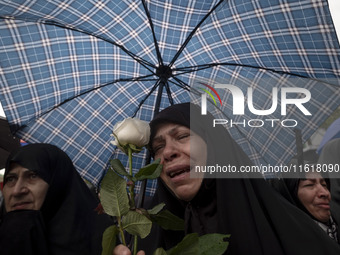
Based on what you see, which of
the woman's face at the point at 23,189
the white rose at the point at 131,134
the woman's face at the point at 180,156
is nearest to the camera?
the white rose at the point at 131,134

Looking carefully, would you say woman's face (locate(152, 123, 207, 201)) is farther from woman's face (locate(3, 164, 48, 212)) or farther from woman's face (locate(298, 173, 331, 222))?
woman's face (locate(298, 173, 331, 222))

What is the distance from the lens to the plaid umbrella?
2473 millimetres

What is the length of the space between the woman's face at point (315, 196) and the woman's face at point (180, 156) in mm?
1579

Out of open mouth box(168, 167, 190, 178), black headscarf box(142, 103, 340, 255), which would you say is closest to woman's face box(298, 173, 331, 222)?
black headscarf box(142, 103, 340, 255)

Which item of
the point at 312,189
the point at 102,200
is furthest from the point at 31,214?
the point at 312,189

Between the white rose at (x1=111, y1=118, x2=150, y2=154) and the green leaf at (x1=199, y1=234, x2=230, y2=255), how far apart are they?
1.26ft

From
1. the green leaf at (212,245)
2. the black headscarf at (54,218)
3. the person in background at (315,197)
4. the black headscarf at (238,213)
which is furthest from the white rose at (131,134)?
the person in background at (315,197)

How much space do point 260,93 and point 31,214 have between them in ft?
5.97

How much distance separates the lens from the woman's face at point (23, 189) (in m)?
2.06

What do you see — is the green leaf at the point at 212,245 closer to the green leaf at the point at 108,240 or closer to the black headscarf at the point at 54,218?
the green leaf at the point at 108,240

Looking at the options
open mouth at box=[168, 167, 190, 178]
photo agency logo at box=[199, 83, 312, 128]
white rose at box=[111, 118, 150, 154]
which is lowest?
open mouth at box=[168, 167, 190, 178]

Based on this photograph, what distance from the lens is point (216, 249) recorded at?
3.57ft

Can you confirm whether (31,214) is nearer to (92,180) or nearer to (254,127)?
(92,180)

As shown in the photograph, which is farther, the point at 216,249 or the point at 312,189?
the point at 312,189
